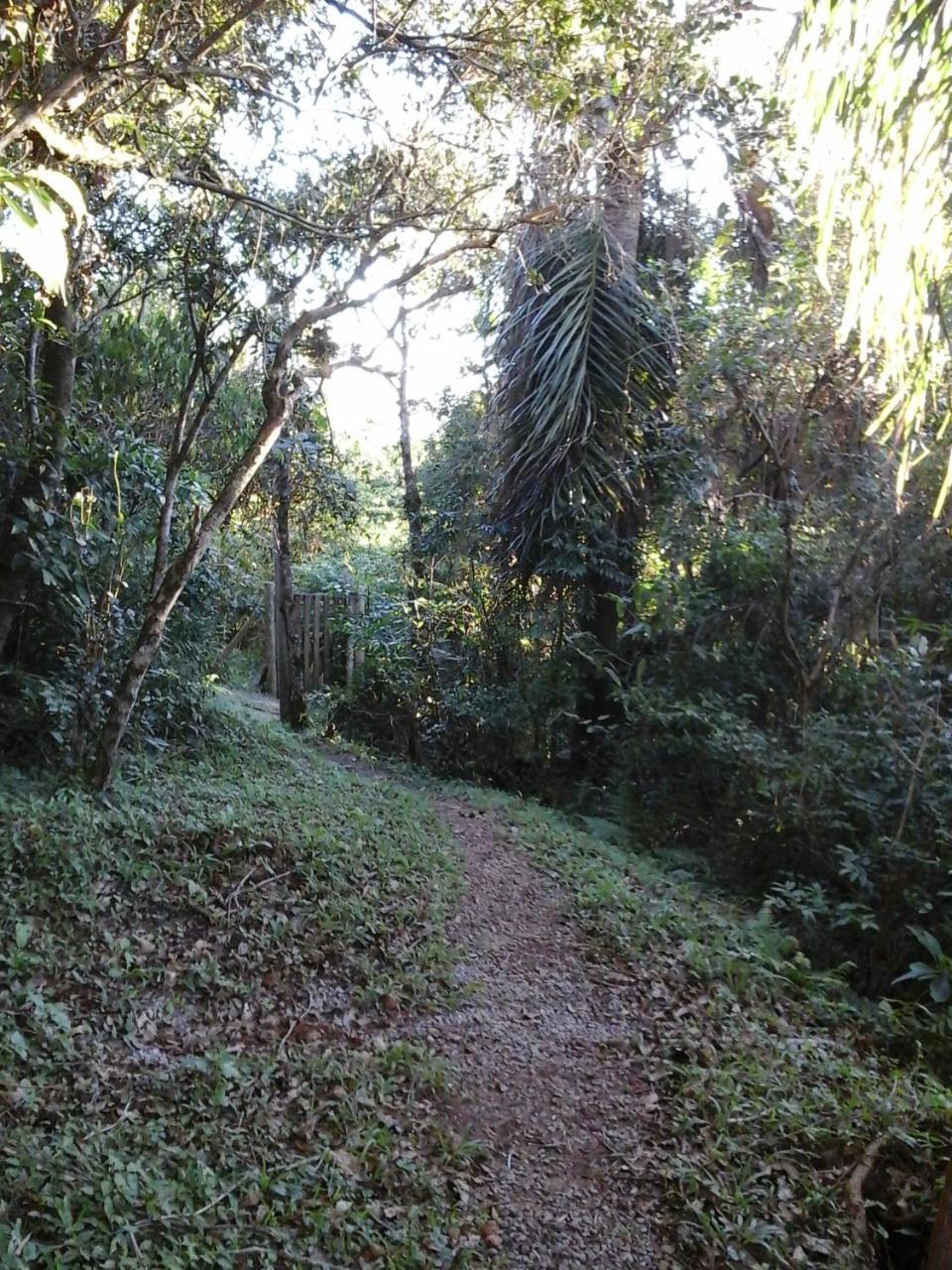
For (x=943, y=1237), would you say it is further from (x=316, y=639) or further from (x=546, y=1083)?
(x=316, y=639)

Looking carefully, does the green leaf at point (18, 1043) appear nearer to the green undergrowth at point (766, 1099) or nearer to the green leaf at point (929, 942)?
the green undergrowth at point (766, 1099)


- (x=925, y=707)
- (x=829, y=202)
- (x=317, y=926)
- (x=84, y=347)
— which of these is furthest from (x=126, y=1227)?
(x=925, y=707)

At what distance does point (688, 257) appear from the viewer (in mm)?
9797

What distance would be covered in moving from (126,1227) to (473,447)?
9375 mm

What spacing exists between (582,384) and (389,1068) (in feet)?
21.9

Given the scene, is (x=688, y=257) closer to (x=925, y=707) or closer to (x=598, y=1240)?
(x=925, y=707)

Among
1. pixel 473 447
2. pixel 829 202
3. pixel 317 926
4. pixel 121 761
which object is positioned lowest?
pixel 317 926

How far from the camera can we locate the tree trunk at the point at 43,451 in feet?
18.2

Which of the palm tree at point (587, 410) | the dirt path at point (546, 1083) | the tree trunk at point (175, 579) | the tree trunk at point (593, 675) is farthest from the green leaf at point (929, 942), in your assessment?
the tree trunk at point (175, 579)

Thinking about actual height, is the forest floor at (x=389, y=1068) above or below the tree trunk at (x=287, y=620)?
below

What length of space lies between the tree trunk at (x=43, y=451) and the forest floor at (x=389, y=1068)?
44.3 inches

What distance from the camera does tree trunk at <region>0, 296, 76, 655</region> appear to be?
5.54m

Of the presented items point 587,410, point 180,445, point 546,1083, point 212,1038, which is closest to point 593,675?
point 587,410

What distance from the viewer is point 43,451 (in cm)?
562
